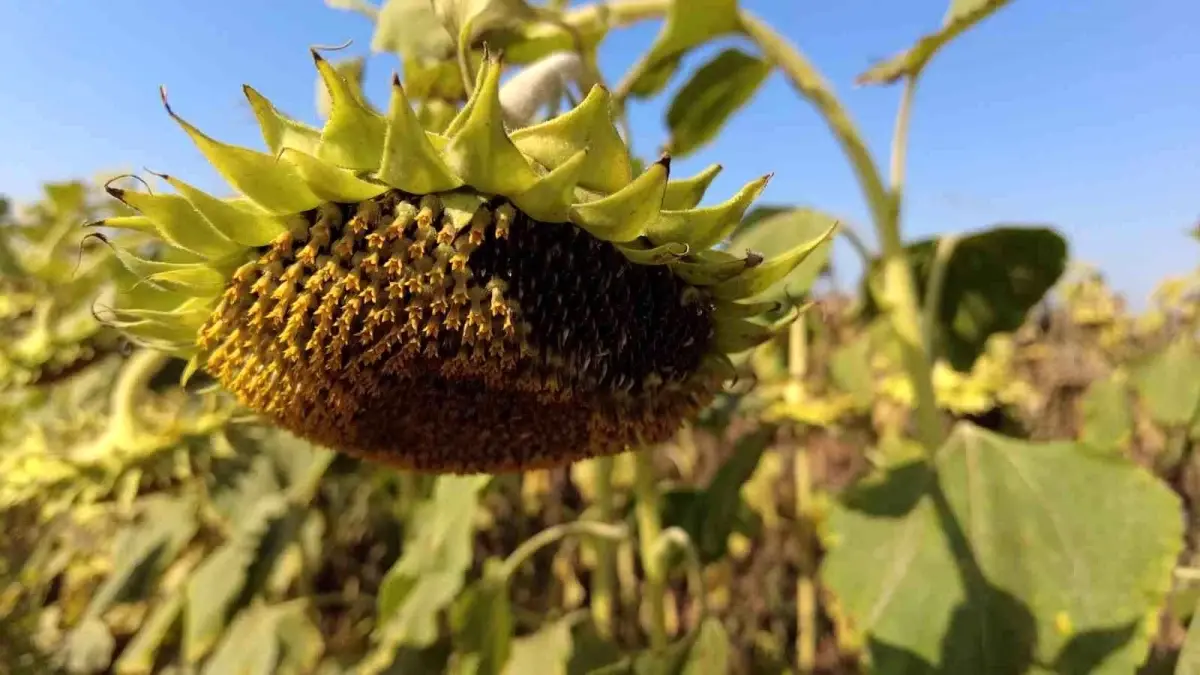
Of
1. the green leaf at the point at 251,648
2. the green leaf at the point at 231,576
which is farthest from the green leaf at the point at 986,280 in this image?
the green leaf at the point at 251,648

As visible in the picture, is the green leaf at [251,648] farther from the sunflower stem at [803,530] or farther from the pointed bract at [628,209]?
the pointed bract at [628,209]

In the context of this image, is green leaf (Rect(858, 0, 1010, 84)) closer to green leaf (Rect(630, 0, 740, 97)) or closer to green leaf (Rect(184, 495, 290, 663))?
green leaf (Rect(630, 0, 740, 97))

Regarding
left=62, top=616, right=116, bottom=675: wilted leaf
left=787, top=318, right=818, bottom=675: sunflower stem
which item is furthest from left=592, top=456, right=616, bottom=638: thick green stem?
left=62, top=616, right=116, bottom=675: wilted leaf

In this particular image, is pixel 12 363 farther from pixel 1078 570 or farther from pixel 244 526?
pixel 1078 570

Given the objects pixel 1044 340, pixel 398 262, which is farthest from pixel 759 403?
pixel 1044 340

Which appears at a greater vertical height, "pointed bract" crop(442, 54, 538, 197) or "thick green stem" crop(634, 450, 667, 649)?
"pointed bract" crop(442, 54, 538, 197)

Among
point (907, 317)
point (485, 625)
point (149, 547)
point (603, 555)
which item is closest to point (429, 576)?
point (485, 625)
